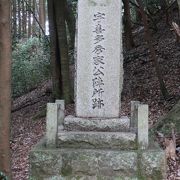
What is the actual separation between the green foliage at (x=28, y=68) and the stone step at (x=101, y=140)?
10.3 metres

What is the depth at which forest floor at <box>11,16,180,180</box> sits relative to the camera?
828 cm

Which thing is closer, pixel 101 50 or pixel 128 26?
pixel 101 50

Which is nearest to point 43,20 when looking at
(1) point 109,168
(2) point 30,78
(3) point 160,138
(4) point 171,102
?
(2) point 30,78

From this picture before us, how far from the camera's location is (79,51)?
219 inches

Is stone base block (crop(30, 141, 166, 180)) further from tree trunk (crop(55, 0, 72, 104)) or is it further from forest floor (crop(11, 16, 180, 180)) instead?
tree trunk (crop(55, 0, 72, 104))

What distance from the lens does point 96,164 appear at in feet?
16.6

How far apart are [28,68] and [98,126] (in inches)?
410

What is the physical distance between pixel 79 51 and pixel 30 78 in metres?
10.8

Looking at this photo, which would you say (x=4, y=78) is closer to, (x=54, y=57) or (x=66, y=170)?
(x=66, y=170)

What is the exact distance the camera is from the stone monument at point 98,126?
5039 millimetres

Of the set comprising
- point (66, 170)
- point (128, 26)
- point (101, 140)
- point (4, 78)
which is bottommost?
point (66, 170)

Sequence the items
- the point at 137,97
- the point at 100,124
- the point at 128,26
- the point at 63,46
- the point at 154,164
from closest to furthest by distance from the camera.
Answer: the point at 154,164 → the point at 100,124 → the point at 137,97 → the point at 63,46 → the point at 128,26

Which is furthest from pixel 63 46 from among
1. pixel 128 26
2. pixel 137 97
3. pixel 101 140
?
pixel 101 140

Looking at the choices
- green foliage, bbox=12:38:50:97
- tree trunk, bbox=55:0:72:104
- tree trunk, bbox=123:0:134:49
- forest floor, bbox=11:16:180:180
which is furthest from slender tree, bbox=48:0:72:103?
green foliage, bbox=12:38:50:97
